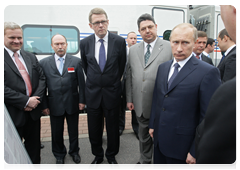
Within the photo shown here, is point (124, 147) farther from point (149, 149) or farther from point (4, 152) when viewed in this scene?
point (4, 152)

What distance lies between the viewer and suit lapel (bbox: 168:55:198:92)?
148 cm

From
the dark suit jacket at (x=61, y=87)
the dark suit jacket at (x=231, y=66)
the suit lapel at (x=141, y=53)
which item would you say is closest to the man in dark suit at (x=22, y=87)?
the dark suit jacket at (x=61, y=87)

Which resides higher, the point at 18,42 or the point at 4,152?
the point at 18,42

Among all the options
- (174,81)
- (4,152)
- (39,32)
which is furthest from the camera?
(39,32)

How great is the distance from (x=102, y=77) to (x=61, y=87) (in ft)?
2.36

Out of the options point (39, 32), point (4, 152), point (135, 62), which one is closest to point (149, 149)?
point (135, 62)

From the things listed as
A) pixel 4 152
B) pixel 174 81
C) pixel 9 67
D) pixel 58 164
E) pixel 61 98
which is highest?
pixel 9 67

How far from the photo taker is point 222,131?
55 centimetres

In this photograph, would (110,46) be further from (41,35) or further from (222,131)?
(41,35)

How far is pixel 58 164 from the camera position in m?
2.59

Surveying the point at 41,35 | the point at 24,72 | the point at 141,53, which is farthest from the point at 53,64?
the point at 41,35

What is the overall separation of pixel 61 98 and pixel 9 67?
2.79 feet
